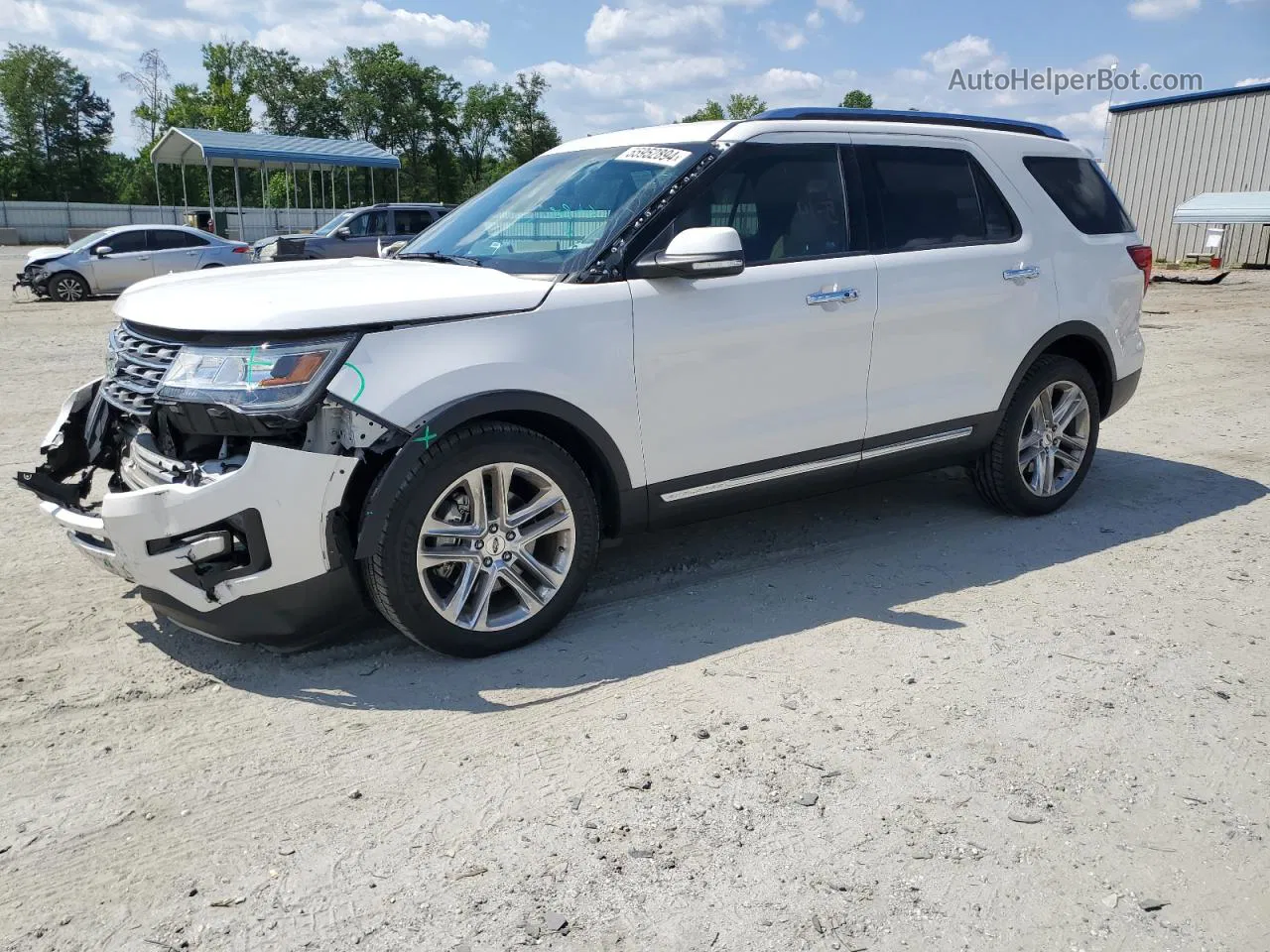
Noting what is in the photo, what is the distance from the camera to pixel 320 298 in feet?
11.8

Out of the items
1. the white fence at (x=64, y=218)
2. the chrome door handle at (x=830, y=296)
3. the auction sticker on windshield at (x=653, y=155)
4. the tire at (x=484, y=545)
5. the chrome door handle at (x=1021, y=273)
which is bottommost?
the tire at (x=484, y=545)

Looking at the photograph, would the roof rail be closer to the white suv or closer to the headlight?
the white suv

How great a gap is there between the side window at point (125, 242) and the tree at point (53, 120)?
59.1 meters

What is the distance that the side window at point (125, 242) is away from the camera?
19141 millimetres

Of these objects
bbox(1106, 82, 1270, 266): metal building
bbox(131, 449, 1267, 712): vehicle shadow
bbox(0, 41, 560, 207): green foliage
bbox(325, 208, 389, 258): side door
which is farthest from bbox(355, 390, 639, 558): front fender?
bbox(0, 41, 560, 207): green foliage

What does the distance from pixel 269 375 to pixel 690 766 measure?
1.87m

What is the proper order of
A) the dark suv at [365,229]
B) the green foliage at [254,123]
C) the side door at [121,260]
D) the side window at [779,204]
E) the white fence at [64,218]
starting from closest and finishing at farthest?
1. the side window at [779,204]
2. the side door at [121,260]
3. the dark suv at [365,229]
4. the white fence at [64,218]
5. the green foliage at [254,123]

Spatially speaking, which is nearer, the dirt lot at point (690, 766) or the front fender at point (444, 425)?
the dirt lot at point (690, 766)

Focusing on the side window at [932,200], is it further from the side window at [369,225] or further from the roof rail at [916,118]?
the side window at [369,225]

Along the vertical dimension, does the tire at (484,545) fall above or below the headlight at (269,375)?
below

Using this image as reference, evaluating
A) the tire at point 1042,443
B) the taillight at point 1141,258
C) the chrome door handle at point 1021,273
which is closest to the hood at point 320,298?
the chrome door handle at point 1021,273

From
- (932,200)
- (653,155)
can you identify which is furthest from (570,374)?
(932,200)

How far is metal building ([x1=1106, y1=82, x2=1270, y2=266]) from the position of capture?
2722cm

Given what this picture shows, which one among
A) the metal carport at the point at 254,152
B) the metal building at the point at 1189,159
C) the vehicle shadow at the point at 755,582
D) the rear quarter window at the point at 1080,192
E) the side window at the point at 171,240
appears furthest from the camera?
the metal carport at the point at 254,152
